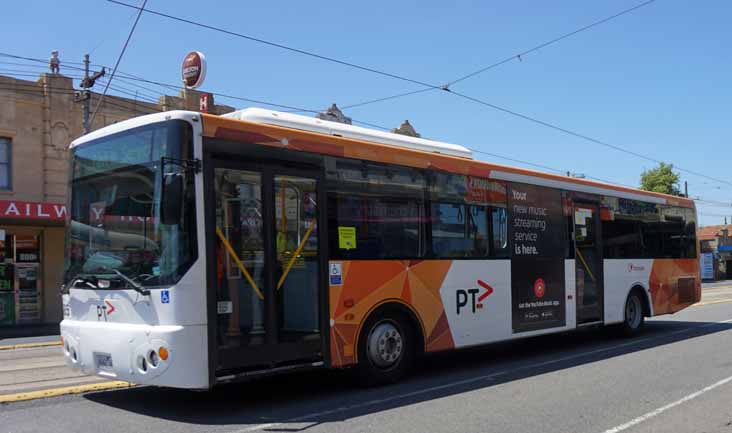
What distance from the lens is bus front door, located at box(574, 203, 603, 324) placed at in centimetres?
1222

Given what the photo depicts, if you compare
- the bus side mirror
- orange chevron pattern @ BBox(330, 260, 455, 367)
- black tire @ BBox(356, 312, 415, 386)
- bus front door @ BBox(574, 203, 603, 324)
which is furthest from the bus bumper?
bus front door @ BBox(574, 203, 603, 324)

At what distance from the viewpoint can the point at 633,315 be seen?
1417 cm

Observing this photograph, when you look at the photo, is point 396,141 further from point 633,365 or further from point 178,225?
point 633,365

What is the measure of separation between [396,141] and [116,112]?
1778 centimetres

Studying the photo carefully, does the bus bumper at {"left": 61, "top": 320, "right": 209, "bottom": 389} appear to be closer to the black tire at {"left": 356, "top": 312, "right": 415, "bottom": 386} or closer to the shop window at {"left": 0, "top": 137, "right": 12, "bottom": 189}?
the black tire at {"left": 356, "top": 312, "right": 415, "bottom": 386}

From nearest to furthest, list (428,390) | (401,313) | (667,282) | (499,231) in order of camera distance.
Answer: (428,390)
(401,313)
(499,231)
(667,282)

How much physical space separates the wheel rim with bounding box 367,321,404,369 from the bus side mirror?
2958 mm

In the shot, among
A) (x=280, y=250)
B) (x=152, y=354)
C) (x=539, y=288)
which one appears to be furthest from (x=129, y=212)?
(x=539, y=288)

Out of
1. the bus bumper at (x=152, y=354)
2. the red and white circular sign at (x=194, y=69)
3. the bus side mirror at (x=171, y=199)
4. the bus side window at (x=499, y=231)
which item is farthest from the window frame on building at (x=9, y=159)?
the bus side mirror at (x=171, y=199)

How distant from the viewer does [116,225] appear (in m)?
7.11

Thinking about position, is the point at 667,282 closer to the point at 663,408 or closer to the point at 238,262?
the point at 663,408

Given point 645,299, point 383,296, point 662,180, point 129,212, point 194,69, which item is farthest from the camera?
point 662,180

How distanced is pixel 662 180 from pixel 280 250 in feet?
186

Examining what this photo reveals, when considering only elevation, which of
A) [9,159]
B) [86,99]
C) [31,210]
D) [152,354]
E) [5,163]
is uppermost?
[86,99]
